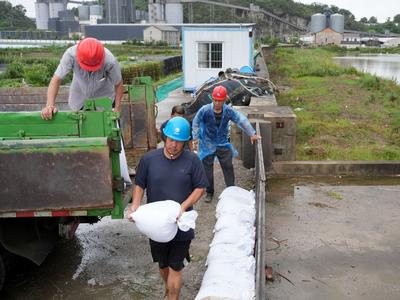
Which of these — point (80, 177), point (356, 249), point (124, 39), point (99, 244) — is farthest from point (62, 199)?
point (124, 39)

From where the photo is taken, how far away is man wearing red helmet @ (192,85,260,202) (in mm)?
6199

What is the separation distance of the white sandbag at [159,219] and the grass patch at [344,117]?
21.4 feet

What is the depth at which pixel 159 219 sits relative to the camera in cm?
340

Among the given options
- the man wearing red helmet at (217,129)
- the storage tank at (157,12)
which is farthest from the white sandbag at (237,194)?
the storage tank at (157,12)

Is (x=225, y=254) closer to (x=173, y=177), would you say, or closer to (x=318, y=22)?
(x=173, y=177)

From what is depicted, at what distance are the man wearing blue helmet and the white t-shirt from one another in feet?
5.93

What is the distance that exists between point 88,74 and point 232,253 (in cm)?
248

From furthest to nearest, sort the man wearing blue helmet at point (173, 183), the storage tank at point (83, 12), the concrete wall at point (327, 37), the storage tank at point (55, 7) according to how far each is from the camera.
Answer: the storage tank at point (55, 7) → the storage tank at point (83, 12) → the concrete wall at point (327, 37) → the man wearing blue helmet at point (173, 183)

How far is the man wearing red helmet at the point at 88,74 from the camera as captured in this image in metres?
4.78

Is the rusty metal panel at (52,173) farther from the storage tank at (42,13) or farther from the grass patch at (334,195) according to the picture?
the storage tank at (42,13)

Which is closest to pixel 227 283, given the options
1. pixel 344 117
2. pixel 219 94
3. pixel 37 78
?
pixel 219 94

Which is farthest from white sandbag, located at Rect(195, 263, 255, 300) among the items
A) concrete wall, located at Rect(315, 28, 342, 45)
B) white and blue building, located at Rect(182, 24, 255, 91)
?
concrete wall, located at Rect(315, 28, 342, 45)

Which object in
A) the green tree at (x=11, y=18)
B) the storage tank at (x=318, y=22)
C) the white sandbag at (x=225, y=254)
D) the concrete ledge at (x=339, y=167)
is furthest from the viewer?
the storage tank at (x=318, y=22)

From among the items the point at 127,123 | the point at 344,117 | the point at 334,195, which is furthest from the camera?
the point at 344,117
